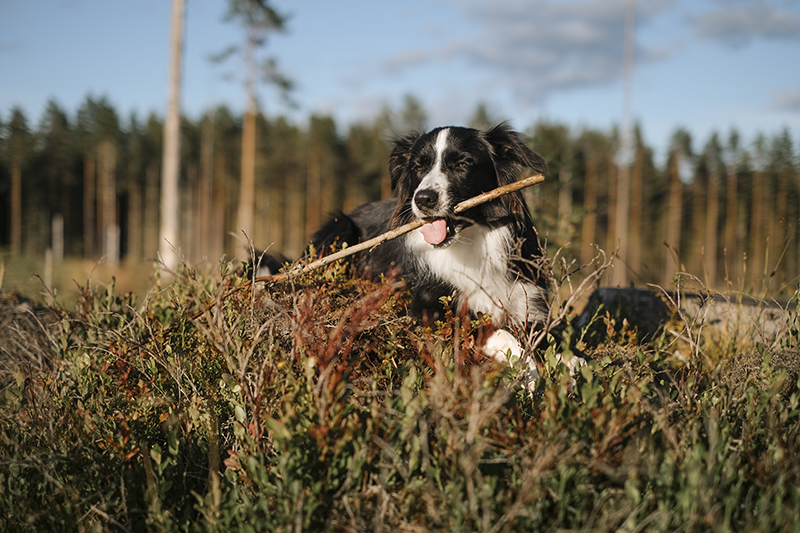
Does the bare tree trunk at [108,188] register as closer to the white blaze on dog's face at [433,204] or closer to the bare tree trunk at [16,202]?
the bare tree trunk at [16,202]

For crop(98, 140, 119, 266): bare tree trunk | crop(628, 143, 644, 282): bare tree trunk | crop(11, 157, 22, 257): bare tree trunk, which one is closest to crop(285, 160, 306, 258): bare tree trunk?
crop(98, 140, 119, 266): bare tree trunk

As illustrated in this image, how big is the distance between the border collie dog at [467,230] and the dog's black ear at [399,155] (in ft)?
0.82

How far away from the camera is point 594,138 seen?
42.8 metres

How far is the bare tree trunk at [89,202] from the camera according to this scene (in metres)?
46.3

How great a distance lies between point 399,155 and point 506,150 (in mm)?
1119

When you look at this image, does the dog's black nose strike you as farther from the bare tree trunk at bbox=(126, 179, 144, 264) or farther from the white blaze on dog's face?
the bare tree trunk at bbox=(126, 179, 144, 264)

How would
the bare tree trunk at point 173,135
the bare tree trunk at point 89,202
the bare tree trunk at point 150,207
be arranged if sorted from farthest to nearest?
the bare tree trunk at point 150,207 < the bare tree trunk at point 89,202 < the bare tree trunk at point 173,135

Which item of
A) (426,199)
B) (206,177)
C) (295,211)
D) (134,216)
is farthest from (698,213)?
(134,216)

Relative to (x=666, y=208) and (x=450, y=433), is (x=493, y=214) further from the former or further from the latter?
(x=666, y=208)

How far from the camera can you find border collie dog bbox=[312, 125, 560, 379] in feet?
12.8

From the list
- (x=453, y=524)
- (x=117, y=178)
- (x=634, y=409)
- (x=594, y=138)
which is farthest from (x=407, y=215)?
(x=117, y=178)

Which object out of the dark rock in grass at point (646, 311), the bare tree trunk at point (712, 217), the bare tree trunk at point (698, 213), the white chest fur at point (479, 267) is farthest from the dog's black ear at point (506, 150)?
the bare tree trunk at point (698, 213)

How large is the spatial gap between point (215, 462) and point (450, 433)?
1.09 metres

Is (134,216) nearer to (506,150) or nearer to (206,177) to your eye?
(206,177)
